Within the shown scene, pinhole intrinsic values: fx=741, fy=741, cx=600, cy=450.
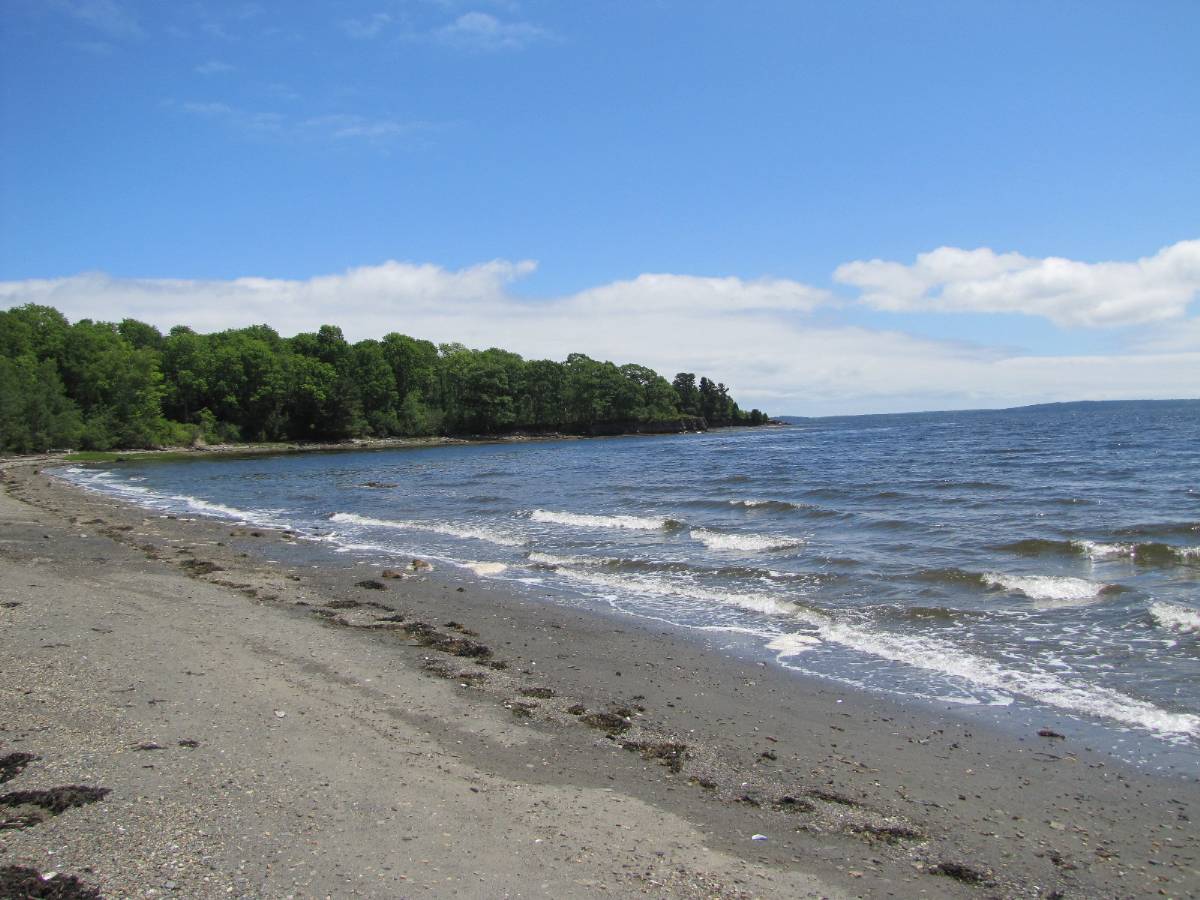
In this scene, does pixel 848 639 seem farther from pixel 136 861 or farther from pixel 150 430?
pixel 150 430

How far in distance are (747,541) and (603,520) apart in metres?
6.36

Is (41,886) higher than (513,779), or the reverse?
(41,886)

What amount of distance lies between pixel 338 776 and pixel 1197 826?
263 inches

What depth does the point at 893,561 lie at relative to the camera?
16281 mm

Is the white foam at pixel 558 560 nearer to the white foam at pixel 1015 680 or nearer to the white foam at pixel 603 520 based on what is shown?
the white foam at pixel 603 520

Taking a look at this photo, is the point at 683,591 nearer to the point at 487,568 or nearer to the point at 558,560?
the point at 558,560

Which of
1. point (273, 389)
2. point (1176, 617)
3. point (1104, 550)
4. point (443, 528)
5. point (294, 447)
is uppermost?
point (273, 389)

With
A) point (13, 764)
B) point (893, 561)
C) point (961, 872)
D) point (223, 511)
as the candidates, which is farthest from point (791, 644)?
point (223, 511)

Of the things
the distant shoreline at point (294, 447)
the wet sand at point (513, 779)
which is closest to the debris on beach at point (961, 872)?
the wet sand at point (513, 779)

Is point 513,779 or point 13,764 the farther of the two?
point 513,779

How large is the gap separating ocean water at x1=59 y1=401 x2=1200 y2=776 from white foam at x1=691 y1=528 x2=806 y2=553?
0.10 m

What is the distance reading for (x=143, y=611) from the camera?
11281mm

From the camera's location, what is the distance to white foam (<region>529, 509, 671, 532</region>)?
23109mm

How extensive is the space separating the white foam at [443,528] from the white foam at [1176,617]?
1417 centimetres
